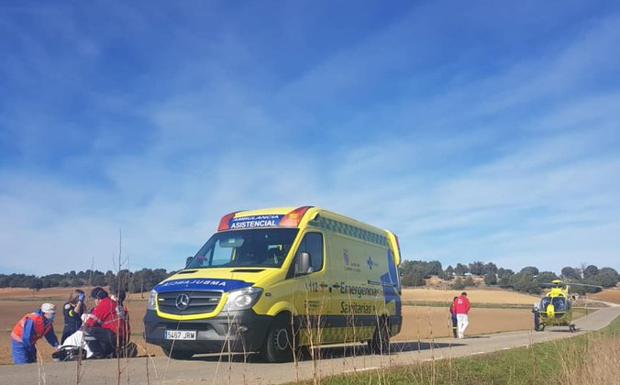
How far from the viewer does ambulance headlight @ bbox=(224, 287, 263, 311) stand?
9.09m

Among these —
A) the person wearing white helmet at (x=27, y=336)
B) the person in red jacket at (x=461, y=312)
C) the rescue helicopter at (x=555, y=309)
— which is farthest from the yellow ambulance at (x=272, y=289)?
the rescue helicopter at (x=555, y=309)

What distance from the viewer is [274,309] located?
9.51 m

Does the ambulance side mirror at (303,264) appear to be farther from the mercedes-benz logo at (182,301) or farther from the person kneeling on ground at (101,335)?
the person kneeling on ground at (101,335)

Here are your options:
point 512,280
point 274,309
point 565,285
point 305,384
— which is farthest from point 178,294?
point 512,280

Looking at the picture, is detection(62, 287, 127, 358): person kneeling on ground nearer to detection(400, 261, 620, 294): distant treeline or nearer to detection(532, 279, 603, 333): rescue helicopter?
detection(400, 261, 620, 294): distant treeline

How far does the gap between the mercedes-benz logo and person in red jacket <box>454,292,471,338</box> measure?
46.2ft

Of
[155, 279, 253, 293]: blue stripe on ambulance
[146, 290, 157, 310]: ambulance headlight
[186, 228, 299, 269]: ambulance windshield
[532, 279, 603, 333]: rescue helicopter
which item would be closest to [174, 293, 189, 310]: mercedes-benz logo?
[155, 279, 253, 293]: blue stripe on ambulance

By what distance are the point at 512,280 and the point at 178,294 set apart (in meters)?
79.2

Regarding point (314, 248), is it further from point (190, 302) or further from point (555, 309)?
point (555, 309)

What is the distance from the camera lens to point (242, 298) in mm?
9148

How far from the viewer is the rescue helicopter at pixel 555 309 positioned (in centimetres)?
2739

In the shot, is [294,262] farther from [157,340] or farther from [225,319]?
[157,340]

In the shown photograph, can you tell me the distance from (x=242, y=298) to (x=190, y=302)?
865 mm

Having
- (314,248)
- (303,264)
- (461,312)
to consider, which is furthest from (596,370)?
(461,312)
